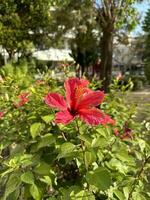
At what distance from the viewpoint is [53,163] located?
210 cm

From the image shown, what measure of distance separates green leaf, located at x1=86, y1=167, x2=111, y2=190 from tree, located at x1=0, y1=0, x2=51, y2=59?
2306cm

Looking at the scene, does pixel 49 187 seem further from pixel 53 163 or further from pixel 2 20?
pixel 2 20

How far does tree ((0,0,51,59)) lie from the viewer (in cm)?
2538

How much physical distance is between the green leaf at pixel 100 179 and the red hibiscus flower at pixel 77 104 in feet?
0.65

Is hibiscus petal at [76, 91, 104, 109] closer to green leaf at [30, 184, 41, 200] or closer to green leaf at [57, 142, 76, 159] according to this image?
green leaf at [57, 142, 76, 159]

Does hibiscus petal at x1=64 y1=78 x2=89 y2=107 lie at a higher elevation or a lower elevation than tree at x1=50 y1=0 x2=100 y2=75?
higher

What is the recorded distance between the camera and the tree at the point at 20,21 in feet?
83.3

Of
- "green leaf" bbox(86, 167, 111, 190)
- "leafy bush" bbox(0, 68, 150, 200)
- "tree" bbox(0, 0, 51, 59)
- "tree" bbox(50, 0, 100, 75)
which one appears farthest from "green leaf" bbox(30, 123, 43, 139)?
"tree" bbox(50, 0, 100, 75)

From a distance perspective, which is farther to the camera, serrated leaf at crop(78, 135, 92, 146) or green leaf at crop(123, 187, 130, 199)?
green leaf at crop(123, 187, 130, 199)

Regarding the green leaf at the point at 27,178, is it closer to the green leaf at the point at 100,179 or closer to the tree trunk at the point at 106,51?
the green leaf at the point at 100,179

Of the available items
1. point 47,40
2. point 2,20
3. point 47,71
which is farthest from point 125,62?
point 47,71

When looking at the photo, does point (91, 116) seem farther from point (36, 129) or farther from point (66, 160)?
point (36, 129)

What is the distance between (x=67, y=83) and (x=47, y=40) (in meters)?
30.6

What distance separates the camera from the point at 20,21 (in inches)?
1028
